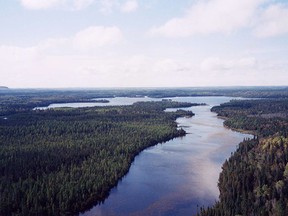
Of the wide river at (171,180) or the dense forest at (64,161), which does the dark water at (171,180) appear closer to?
the wide river at (171,180)

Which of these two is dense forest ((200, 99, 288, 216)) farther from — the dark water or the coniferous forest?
the dark water

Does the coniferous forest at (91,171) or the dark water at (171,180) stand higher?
the coniferous forest at (91,171)

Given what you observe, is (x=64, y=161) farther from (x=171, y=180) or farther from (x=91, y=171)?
(x=171, y=180)

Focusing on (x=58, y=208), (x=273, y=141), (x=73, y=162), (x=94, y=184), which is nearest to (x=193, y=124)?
(x=273, y=141)

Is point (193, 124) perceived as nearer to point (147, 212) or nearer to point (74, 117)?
point (74, 117)

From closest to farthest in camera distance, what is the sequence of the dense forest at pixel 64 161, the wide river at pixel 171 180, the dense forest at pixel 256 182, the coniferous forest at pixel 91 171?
1. the dense forest at pixel 256 182
2. the coniferous forest at pixel 91 171
3. the dense forest at pixel 64 161
4. the wide river at pixel 171 180

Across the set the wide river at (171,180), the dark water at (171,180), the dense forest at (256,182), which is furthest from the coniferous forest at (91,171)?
the dark water at (171,180)

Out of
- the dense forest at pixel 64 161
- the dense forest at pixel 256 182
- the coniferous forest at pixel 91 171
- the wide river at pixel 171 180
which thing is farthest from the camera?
the wide river at pixel 171 180

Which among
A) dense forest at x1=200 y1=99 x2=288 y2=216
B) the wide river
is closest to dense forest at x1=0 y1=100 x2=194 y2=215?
the wide river
